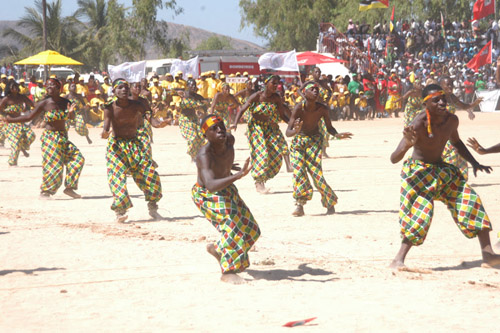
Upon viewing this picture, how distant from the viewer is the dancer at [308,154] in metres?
10.2

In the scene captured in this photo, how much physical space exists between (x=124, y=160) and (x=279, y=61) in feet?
64.6

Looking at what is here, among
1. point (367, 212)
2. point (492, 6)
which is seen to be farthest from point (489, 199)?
point (492, 6)

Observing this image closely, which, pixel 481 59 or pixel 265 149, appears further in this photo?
pixel 481 59

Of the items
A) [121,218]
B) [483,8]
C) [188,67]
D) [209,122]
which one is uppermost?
[483,8]

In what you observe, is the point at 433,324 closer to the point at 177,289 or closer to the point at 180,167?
the point at 177,289

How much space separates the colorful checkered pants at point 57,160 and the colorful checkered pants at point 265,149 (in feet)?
8.31

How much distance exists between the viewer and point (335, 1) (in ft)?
182

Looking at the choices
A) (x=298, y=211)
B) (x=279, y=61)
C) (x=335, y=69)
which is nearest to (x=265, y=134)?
(x=298, y=211)

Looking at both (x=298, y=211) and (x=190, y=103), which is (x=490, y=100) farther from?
(x=298, y=211)

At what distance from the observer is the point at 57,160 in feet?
40.1

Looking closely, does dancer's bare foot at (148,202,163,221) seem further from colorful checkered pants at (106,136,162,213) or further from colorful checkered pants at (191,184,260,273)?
colorful checkered pants at (191,184,260,273)

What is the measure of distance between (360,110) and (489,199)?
71.8 feet

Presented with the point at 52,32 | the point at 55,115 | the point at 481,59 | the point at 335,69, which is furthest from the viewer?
the point at 52,32

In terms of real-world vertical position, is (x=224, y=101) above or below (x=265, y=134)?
above
